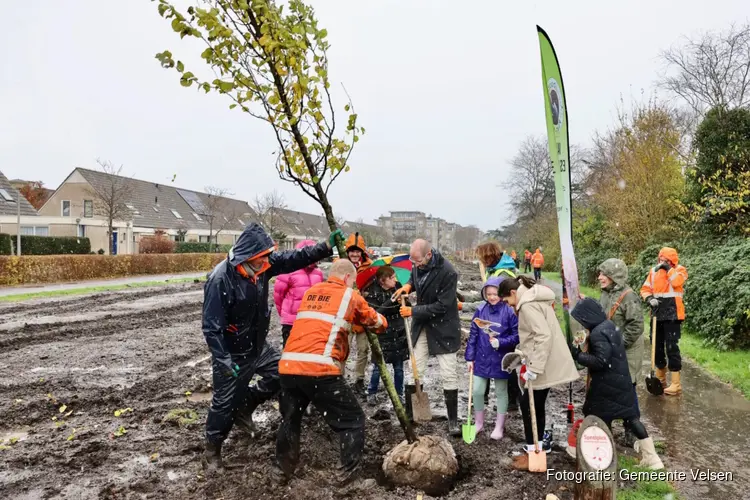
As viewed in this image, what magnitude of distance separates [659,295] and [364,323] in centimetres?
459

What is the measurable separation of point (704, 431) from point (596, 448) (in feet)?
8.93

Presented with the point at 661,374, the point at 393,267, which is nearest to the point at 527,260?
the point at 661,374

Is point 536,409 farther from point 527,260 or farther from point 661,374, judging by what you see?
point 527,260

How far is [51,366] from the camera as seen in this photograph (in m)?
8.13

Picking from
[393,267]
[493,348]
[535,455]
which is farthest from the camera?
[393,267]

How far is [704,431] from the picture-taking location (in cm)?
524

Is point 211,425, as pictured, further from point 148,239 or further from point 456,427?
point 148,239

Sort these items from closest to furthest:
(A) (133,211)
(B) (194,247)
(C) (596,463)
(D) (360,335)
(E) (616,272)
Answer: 1. (C) (596,463)
2. (E) (616,272)
3. (D) (360,335)
4. (A) (133,211)
5. (B) (194,247)

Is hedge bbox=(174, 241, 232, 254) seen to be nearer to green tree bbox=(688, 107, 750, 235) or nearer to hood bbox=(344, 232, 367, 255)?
green tree bbox=(688, 107, 750, 235)

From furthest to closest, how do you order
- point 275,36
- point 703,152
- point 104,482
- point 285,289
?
1. point 703,152
2. point 285,289
3. point 104,482
4. point 275,36

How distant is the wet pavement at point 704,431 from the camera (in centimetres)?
402

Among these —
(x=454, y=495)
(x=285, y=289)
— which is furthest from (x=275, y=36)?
(x=454, y=495)

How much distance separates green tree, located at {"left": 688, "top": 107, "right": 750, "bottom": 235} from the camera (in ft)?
36.0

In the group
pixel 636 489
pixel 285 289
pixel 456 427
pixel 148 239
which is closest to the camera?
pixel 636 489
